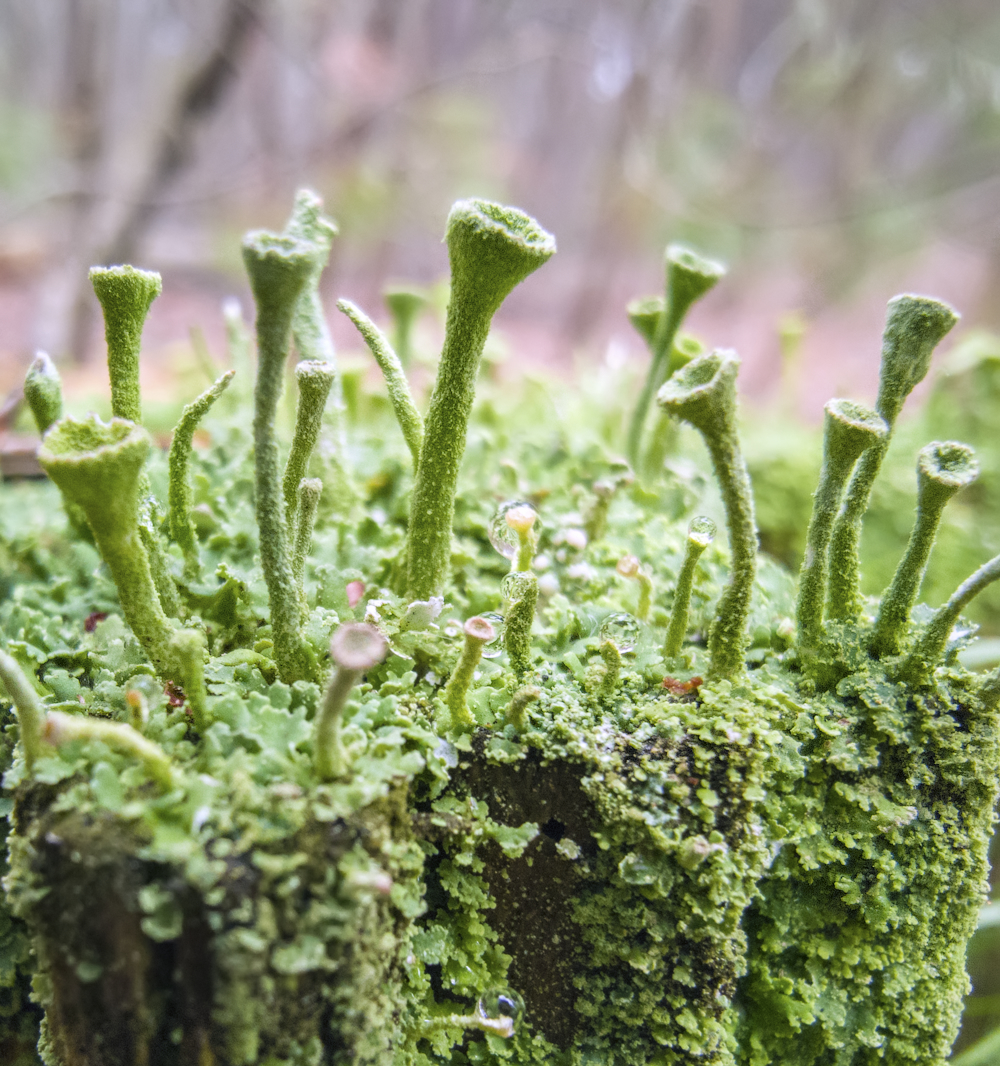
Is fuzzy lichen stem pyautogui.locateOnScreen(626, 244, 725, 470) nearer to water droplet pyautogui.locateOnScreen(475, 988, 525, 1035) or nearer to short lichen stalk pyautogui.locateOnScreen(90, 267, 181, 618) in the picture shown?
short lichen stalk pyautogui.locateOnScreen(90, 267, 181, 618)

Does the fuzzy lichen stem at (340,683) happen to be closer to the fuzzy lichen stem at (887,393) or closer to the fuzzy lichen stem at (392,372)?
the fuzzy lichen stem at (392,372)

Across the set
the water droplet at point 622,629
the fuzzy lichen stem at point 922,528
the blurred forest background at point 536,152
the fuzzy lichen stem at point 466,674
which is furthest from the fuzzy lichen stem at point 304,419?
the blurred forest background at point 536,152

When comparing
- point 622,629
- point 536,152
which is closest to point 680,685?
point 622,629

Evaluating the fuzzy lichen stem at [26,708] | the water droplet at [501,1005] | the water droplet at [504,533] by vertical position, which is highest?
the water droplet at [504,533]

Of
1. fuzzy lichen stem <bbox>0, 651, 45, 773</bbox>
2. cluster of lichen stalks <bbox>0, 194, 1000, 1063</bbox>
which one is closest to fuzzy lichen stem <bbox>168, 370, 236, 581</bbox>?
cluster of lichen stalks <bbox>0, 194, 1000, 1063</bbox>

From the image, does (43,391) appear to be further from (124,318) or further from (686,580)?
(686,580)

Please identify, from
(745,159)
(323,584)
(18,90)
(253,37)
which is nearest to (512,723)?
(323,584)
